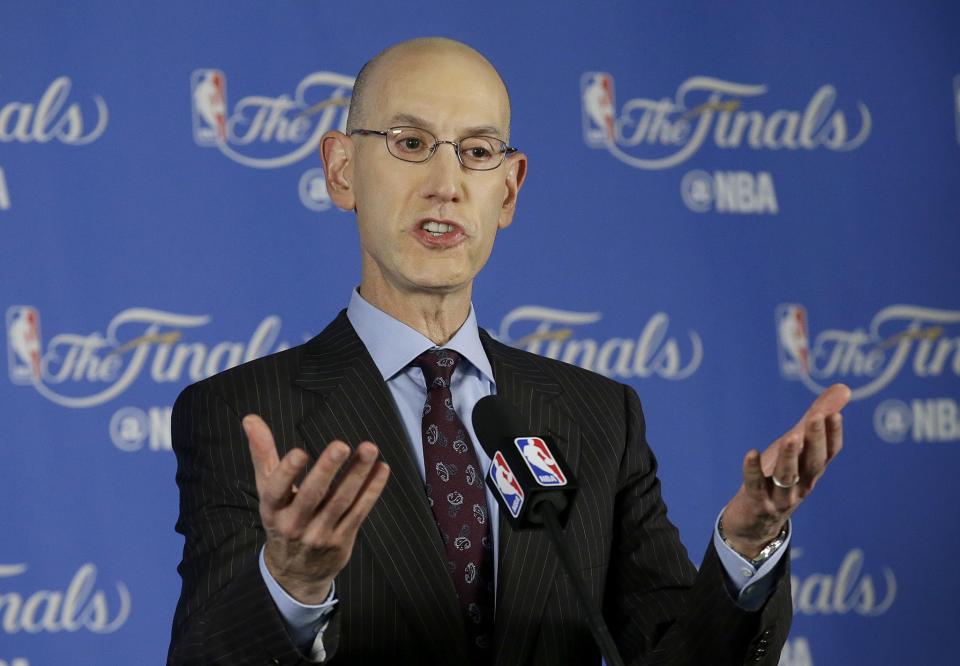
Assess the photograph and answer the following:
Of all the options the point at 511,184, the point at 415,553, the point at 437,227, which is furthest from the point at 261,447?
the point at 511,184

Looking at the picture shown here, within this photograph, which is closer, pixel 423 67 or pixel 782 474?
pixel 782 474

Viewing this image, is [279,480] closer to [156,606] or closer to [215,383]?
[215,383]

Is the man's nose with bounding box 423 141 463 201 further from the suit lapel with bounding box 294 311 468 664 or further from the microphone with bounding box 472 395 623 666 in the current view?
the microphone with bounding box 472 395 623 666

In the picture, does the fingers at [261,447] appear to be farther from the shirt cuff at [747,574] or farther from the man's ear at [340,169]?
the man's ear at [340,169]

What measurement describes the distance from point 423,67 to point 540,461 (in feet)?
2.80

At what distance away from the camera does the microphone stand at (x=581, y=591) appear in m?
1.24

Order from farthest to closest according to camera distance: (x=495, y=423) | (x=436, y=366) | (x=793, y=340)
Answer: (x=793, y=340) < (x=436, y=366) < (x=495, y=423)

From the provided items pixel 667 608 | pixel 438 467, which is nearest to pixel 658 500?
pixel 667 608

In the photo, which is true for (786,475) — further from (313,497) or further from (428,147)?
(428,147)

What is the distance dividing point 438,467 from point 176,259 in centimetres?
145

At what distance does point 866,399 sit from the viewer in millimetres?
3629

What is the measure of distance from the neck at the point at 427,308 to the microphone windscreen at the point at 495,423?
0.48 metres

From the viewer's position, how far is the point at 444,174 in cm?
197

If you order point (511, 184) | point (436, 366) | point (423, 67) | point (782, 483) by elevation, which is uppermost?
point (423, 67)
